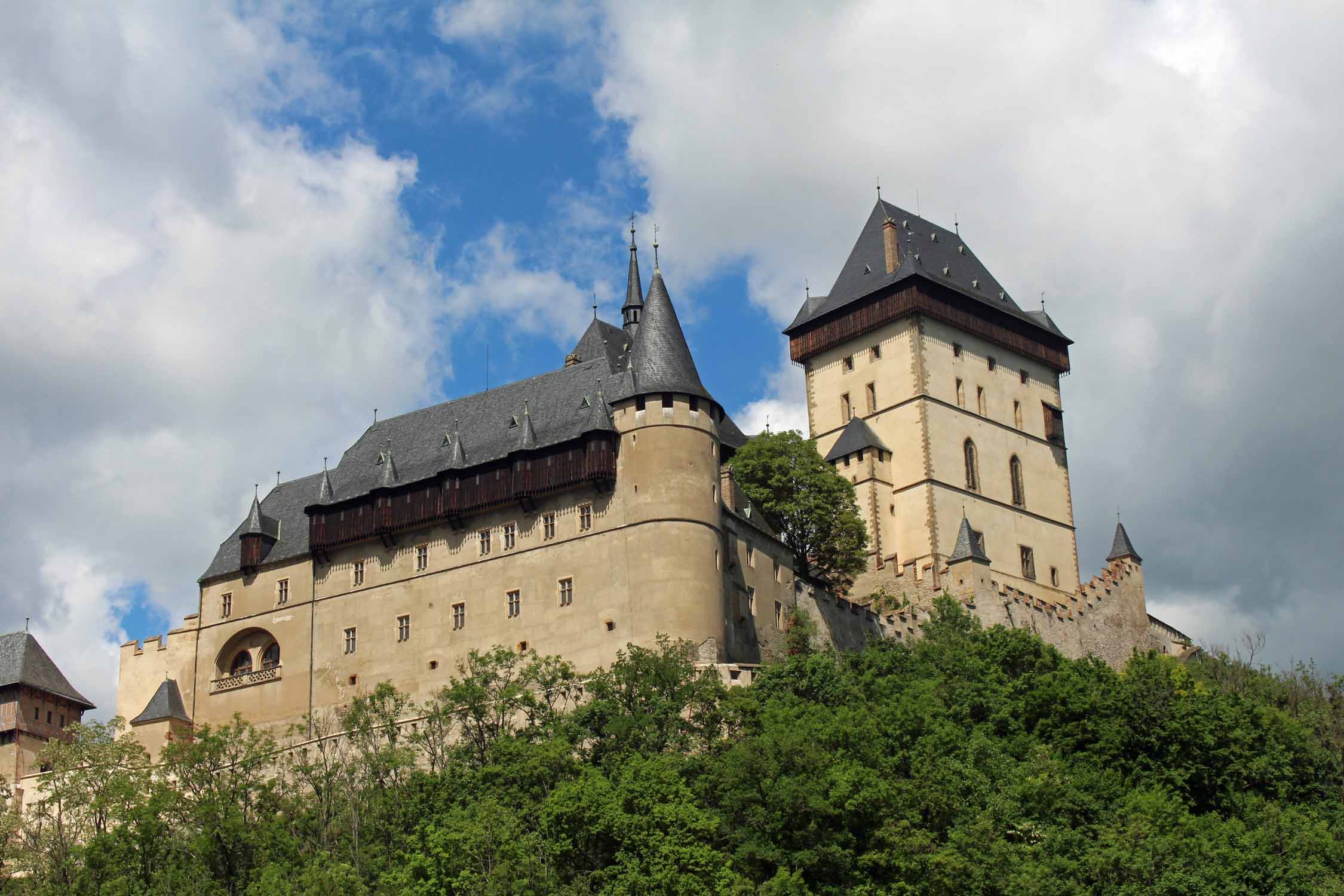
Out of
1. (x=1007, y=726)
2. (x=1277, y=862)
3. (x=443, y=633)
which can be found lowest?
(x=1277, y=862)

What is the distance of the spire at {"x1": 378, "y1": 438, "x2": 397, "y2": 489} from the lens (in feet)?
184

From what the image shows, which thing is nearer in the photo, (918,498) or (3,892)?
(3,892)

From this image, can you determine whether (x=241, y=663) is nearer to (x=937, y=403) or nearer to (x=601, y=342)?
(x=601, y=342)

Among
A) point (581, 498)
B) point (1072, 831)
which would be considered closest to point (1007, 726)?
point (1072, 831)

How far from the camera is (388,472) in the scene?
56344 mm

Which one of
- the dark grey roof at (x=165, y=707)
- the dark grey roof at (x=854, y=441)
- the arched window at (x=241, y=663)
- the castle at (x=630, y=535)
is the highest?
the dark grey roof at (x=854, y=441)

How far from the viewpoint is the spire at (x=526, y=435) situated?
53.3m

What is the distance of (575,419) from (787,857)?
1678cm

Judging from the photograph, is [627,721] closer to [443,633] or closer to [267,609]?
[443,633]

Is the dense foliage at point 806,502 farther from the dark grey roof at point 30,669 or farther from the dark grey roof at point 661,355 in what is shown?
the dark grey roof at point 30,669

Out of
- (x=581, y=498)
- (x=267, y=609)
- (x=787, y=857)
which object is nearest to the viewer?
(x=787, y=857)

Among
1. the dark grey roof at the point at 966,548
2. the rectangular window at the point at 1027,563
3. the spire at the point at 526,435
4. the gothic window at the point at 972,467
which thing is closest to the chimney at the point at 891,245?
the gothic window at the point at 972,467

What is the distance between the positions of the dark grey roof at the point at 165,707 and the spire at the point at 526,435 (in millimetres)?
13386

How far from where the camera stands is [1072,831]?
143 feet
